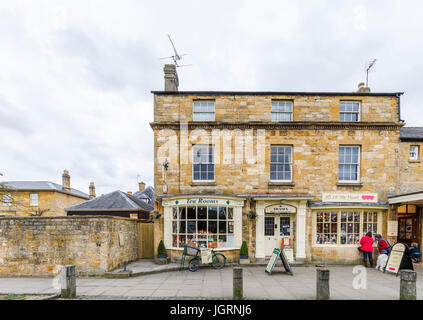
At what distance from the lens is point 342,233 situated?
1136 cm

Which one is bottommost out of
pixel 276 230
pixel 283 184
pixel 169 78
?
pixel 276 230

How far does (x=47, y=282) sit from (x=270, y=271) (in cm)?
886

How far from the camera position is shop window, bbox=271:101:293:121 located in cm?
1191

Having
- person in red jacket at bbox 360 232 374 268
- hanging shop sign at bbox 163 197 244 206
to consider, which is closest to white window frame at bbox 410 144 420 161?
person in red jacket at bbox 360 232 374 268

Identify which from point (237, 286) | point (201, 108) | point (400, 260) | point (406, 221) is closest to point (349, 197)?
point (400, 260)

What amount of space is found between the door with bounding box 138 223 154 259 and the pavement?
3483 mm

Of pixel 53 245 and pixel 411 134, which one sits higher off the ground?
pixel 411 134

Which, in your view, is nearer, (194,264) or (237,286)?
(237,286)

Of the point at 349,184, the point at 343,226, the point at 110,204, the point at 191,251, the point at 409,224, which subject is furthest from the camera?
the point at 110,204

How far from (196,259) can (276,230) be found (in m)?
4.54

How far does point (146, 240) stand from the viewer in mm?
12734

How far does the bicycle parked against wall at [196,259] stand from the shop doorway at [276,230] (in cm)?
259

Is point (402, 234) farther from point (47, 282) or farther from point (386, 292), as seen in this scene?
point (47, 282)

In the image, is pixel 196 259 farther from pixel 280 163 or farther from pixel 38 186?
pixel 38 186
